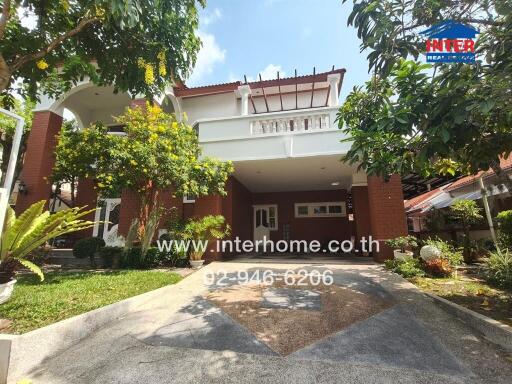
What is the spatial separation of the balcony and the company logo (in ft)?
15.9

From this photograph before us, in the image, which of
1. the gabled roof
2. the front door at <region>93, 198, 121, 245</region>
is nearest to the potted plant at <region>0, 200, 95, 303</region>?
the front door at <region>93, 198, 121, 245</region>

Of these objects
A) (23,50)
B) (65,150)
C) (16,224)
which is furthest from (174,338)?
(65,150)

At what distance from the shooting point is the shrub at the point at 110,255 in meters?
8.23

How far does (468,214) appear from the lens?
27.5ft

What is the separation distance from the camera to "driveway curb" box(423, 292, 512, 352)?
3.09m

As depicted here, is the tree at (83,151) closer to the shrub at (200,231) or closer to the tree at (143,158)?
the tree at (143,158)

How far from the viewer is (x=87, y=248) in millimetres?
8547

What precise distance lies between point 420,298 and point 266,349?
3.18 m

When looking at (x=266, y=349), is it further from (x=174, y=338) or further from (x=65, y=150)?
(x=65, y=150)

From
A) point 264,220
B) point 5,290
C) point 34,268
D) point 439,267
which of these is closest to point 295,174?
point 264,220

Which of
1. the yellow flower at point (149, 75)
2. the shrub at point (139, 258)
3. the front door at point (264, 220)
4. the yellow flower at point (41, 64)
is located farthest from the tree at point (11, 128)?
the front door at point (264, 220)

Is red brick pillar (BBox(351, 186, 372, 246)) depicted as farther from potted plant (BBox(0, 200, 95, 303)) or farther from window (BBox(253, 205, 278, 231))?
potted plant (BBox(0, 200, 95, 303))

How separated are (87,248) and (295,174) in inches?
317

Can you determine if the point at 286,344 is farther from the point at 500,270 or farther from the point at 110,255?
the point at 110,255
